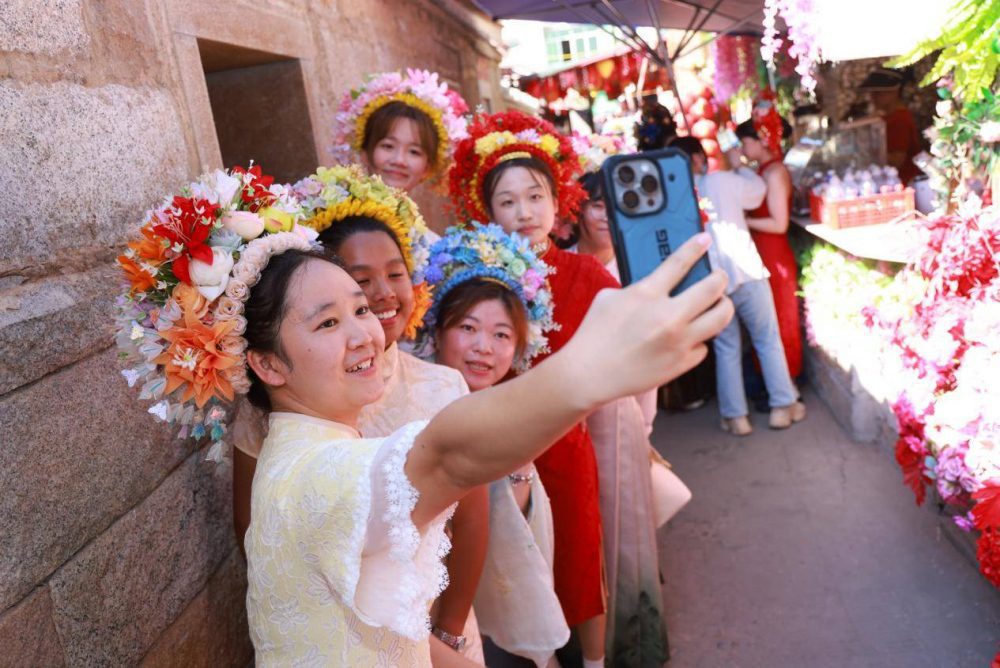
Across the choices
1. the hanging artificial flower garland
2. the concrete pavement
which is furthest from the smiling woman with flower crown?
the hanging artificial flower garland

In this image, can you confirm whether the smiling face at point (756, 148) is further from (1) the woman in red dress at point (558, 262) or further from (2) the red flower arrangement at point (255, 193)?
(2) the red flower arrangement at point (255, 193)

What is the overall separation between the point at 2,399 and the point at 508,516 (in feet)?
4.81

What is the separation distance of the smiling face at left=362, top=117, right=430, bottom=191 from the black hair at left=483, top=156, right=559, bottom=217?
35 centimetres

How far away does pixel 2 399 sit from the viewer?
1493 millimetres

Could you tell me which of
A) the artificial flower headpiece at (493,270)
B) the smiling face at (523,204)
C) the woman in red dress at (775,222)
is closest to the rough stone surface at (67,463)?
the artificial flower headpiece at (493,270)

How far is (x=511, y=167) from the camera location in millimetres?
3393

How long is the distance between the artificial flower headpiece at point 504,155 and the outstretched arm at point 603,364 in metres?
2.58

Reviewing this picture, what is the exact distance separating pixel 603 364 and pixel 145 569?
58.7 inches

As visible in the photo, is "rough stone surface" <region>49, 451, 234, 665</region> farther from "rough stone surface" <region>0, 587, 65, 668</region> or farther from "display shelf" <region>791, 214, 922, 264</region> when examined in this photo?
"display shelf" <region>791, 214, 922, 264</region>

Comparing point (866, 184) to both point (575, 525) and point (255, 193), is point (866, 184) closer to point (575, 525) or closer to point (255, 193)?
point (575, 525)

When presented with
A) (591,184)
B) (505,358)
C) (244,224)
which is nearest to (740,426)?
(591,184)

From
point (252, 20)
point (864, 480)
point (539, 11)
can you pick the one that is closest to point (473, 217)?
point (252, 20)

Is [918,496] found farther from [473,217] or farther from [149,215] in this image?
[149,215]

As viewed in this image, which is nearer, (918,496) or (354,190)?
(354,190)
